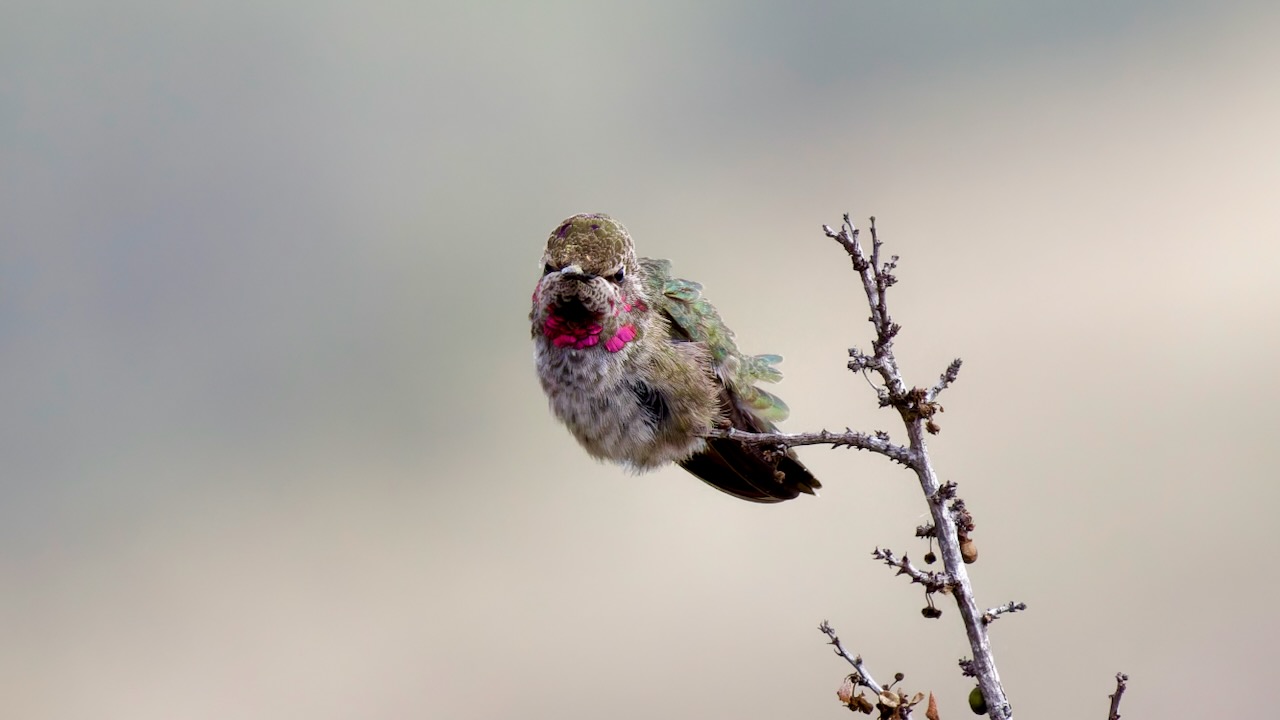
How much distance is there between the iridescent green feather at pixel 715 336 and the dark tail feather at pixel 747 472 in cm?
29

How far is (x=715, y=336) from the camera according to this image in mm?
6266

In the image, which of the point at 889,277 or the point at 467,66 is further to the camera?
the point at 467,66

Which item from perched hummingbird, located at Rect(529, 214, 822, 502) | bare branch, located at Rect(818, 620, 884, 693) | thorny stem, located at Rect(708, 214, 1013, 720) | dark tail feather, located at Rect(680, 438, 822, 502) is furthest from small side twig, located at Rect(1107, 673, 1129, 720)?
dark tail feather, located at Rect(680, 438, 822, 502)

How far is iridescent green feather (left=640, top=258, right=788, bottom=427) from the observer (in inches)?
241

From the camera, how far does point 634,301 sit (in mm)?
5836

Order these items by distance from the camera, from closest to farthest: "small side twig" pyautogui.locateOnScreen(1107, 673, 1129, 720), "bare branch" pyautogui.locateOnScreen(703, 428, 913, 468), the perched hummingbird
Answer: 1. "small side twig" pyautogui.locateOnScreen(1107, 673, 1129, 720)
2. "bare branch" pyautogui.locateOnScreen(703, 428, 913, 468)
3. the perched hummingbird

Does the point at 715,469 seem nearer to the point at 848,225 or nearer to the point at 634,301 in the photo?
the point at 634,301

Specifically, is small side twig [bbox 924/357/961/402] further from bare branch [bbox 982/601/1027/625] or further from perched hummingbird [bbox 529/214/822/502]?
perched hummingbird [bbox 529/214/822/502]

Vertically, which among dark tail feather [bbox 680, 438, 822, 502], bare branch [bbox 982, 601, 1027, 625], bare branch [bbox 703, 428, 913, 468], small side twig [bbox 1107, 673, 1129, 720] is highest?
dark tail feather [bbox 680, 438, 822, 502]

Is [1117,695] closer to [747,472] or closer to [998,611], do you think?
[998,611]

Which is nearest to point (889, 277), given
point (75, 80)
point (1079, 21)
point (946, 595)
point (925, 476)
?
point (925, 476)

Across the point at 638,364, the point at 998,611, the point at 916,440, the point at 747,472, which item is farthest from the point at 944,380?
the point at 747,472

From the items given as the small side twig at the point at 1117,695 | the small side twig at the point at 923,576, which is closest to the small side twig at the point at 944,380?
the small side twig at the point at 923,576

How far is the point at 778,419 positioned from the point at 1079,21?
4135 centimetres
